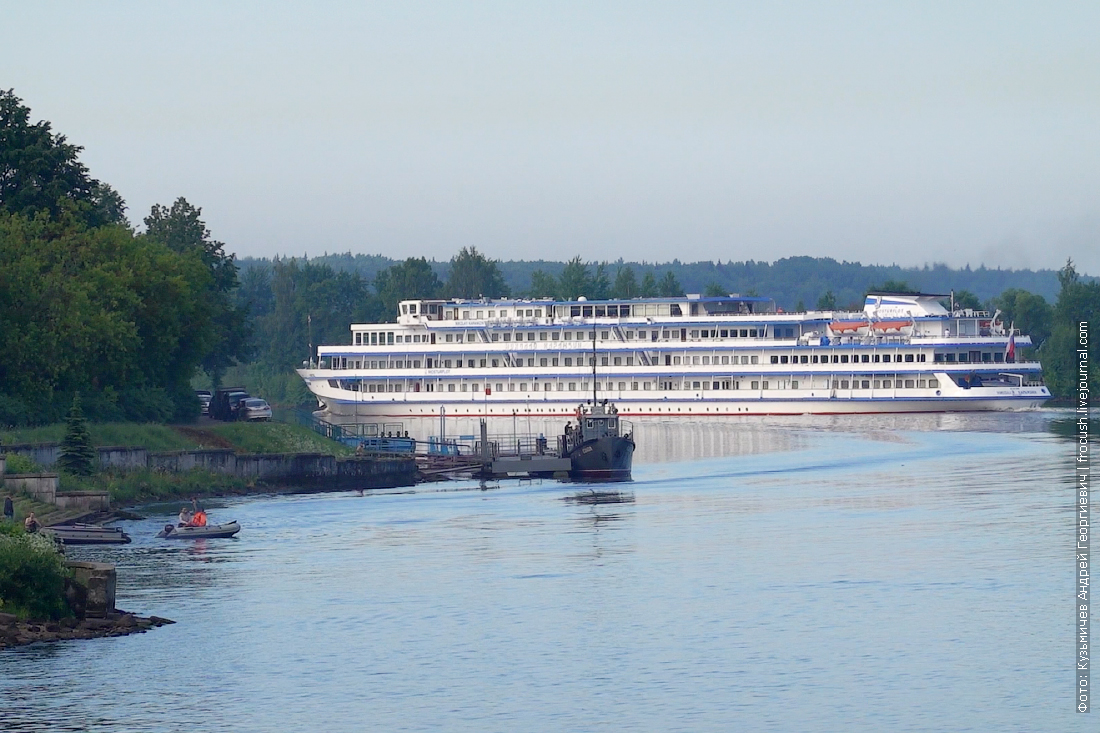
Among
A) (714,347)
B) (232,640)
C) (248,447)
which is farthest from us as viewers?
(714,347)

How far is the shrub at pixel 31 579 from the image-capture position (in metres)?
30.0

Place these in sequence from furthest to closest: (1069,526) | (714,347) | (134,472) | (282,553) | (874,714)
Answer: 1. (714,347)
2. (134,472)
3. (1069,526)
4. (282,553)
5. (874,714)

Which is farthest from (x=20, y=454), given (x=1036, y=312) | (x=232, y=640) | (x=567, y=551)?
(x=1036, y=312)

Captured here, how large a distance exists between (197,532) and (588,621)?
16.0 meters

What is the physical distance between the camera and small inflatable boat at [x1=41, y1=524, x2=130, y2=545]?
43.9 metres

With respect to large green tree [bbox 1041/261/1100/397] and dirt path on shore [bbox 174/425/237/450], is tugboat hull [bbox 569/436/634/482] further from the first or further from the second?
large green tree [bbox 1041/261/1100/397]

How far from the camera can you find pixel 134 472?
56719 millimetres

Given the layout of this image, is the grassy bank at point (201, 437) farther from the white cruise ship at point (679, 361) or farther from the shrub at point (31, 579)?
the white cruise ship at point (679, 361)

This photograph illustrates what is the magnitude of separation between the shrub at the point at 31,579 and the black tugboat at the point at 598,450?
127 ft

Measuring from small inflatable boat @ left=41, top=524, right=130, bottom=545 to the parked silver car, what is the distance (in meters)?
39.4

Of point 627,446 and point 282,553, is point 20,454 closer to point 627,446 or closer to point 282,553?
point 282,553

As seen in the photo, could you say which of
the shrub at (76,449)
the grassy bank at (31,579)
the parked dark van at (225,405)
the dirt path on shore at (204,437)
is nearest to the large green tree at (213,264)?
the parked dark van at (225,405)

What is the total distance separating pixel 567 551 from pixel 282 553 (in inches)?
300

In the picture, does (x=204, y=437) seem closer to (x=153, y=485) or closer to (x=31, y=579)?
(x=153, y=485)
